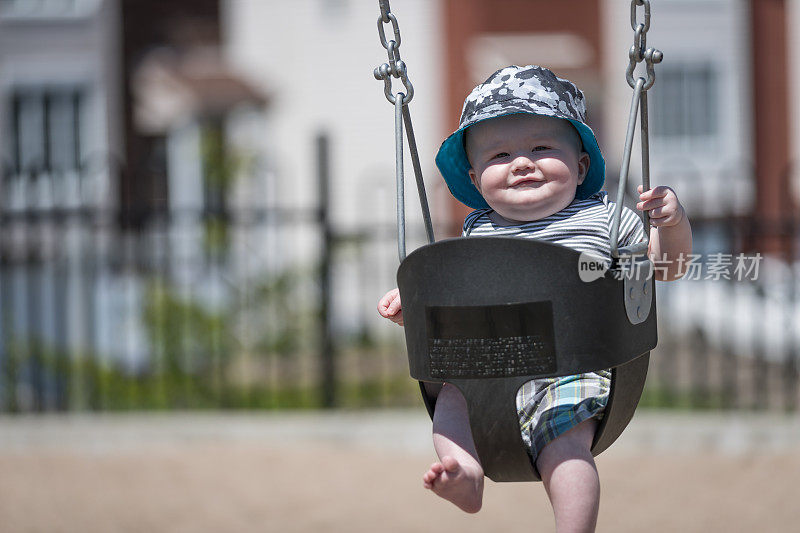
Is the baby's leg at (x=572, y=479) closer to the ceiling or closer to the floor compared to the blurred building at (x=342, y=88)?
closer to the floor

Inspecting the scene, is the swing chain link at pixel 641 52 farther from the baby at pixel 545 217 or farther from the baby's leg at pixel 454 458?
the baby's leg at pixel 454 458

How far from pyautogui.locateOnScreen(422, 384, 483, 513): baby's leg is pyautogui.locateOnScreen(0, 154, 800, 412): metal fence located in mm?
5071

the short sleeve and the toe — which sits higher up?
the short sleeve

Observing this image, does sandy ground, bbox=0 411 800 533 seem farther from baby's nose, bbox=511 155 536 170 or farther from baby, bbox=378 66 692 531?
baby's nose, bbox=511 155 536 170

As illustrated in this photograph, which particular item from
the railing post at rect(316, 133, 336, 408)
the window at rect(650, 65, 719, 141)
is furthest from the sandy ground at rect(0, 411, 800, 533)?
the window at rect(650, 65, 719, 141)

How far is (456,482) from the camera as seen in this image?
1.91 metres

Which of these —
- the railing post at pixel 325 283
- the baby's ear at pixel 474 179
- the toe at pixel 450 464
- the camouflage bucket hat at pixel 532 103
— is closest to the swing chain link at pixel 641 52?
the camouflage bucket hat at pixel 532 103

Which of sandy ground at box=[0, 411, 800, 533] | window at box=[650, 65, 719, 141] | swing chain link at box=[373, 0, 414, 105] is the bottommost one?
sandy ground at box=[0, 411, 800, 533]

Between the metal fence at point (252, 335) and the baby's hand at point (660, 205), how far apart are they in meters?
4.93

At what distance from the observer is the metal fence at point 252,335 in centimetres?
732

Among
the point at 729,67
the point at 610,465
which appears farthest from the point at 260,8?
the point at 610,465

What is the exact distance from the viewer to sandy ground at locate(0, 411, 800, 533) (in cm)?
504

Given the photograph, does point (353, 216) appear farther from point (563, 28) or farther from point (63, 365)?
point (63, 365)

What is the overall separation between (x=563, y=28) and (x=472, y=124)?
12168 mm
